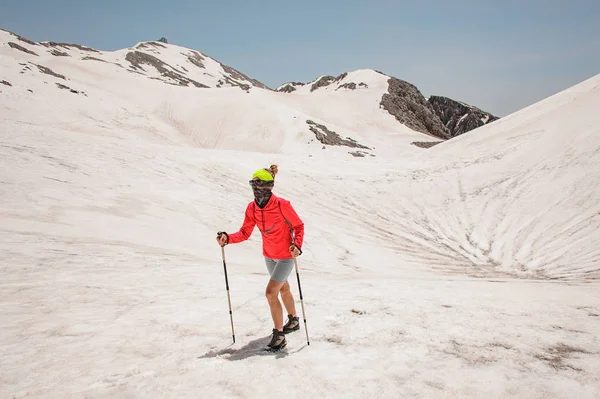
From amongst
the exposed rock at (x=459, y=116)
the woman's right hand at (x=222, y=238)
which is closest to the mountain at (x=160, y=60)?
the exposed rock at (x=459, y=116)

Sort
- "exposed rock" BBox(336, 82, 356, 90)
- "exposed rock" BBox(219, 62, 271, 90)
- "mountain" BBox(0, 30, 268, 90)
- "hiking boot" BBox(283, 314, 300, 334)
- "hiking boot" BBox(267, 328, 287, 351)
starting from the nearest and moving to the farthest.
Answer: "hiking boot" BBox(267, 328, 287, 351) < "hiking boot" BBox(283, 314, 300, 334) < "exposed rock" BBox(336, 82, 356, 90) < "mountain" BBox(0, 30, 268, 90) < "exposed rock" BBox(219, 62, 271, 90)

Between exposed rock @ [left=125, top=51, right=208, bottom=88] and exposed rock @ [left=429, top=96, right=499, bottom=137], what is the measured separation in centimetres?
7398

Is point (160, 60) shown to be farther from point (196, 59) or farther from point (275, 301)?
point (275, 301)

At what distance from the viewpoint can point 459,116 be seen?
109062 millimetres

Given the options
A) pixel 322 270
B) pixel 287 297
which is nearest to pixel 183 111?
pixel 322 270

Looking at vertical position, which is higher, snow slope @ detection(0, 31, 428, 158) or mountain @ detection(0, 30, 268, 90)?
mountain @ detection(0, 30, 268, 90)

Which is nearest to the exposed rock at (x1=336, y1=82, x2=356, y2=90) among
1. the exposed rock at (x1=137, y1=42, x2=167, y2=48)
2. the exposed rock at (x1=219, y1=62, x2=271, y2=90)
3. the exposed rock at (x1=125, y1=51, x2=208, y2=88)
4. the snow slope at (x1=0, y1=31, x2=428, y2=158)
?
the snow slope at (x1=0, y1=31, x2=428, y2=158)

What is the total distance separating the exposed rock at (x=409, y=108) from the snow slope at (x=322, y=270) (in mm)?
47255

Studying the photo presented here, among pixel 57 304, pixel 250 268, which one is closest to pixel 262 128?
pixel 250 268

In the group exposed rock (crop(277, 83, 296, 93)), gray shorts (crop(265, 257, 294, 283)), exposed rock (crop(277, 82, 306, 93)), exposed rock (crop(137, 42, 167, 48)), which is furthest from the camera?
exposed rock (crop(137, 42, 167, 48))

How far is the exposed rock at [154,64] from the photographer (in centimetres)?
10301

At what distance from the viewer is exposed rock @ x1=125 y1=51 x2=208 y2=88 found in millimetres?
103006

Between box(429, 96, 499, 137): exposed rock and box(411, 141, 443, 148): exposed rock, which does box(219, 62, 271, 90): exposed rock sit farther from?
box(411, 141, 443, 148): exposed rock

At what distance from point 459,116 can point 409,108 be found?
38.3 meters
